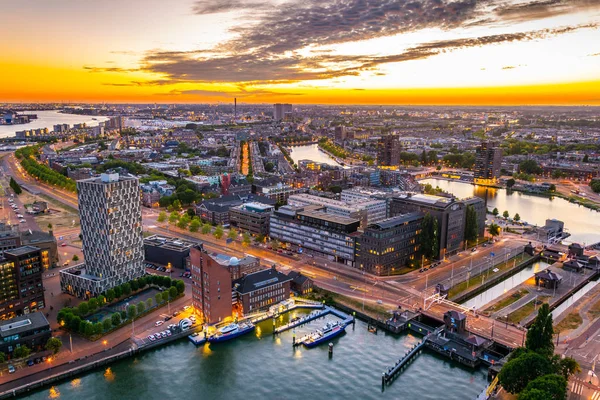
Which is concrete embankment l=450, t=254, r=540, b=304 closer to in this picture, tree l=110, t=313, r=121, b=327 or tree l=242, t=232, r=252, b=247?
tree l=242, t=232, r=252, b=247

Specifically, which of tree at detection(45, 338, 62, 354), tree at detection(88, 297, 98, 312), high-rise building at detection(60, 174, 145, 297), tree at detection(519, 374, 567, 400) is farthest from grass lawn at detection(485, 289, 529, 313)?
tree at detection(45, 338, 62, 354)

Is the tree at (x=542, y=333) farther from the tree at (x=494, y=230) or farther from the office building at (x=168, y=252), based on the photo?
the office building at (x=168, y=252)

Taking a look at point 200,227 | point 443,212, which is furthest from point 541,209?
point 200,227

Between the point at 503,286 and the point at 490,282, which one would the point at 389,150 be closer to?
the point at 503,286

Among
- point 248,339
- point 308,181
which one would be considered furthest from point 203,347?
point 308,181

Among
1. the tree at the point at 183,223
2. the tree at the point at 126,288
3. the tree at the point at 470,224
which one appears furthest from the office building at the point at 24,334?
the tree at the point at 470,224

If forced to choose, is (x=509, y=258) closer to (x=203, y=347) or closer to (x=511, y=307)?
(x=511, y=307)
